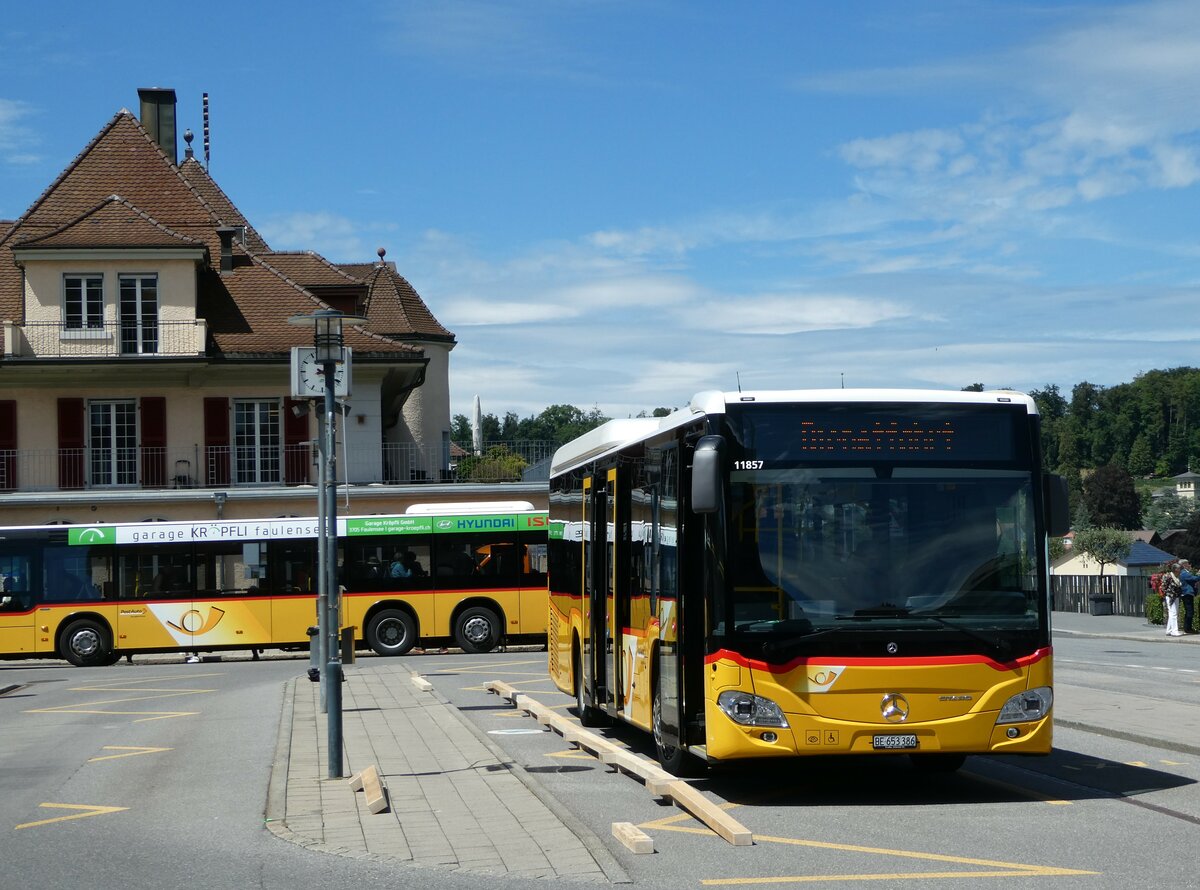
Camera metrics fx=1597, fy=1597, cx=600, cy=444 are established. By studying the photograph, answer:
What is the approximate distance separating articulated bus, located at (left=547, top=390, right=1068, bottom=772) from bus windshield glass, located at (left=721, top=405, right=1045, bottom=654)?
0.03 ft

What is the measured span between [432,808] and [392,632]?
2287 centimetres

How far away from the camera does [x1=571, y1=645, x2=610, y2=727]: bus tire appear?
17.1 meters

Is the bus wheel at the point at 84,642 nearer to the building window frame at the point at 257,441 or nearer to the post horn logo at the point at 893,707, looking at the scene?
the building window frame at the point at 257,441

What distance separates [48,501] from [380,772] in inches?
1295

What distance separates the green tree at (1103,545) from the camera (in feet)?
351

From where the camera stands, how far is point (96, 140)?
51219 millimetres

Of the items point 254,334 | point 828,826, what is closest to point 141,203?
point 254,334

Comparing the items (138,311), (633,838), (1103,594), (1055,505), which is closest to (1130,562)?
(1103,594)

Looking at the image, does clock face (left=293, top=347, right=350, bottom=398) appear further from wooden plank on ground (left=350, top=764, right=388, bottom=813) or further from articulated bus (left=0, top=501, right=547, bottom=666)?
articulated bus (left=0, top=501, right=547, bottom=666)

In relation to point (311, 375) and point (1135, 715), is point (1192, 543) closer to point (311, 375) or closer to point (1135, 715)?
point (1135, 715)

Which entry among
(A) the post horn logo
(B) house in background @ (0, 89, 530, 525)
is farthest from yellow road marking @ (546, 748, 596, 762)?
(B) house in background @ (0, 89, 530, 525)

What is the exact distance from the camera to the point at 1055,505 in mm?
11477

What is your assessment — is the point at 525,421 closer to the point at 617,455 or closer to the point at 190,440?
the point at 190,440

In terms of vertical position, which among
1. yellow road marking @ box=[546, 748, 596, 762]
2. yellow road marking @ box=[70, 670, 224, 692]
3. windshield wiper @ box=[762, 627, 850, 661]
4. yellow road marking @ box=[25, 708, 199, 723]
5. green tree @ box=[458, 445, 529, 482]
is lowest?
yellow road marking @ box=[70, 670, 224, 692]
